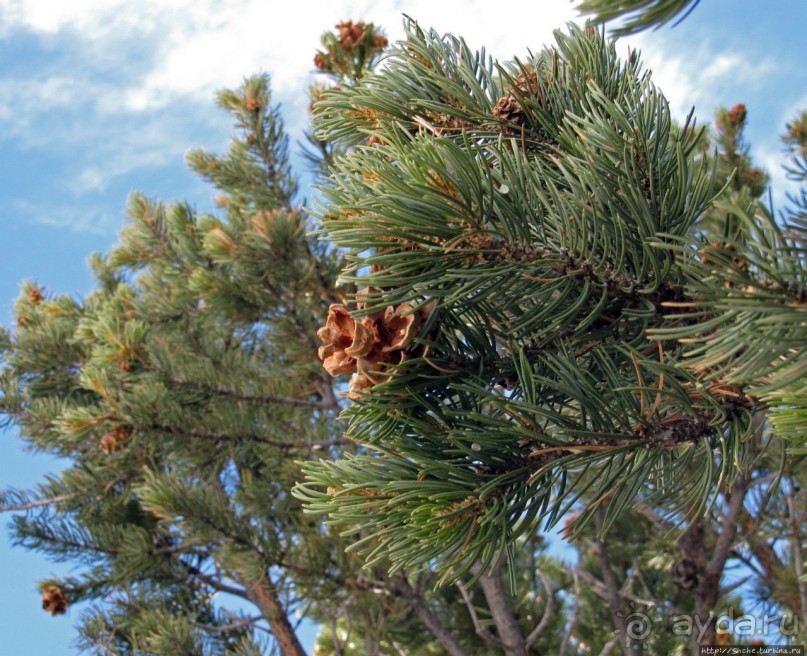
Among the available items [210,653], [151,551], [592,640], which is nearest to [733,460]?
[210,653]

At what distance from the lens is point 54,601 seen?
87.0 inches

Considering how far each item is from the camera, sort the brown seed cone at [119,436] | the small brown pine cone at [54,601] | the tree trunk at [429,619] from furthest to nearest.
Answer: the small brown pine cone at [54,601]
the tree trunk at [429,619]
the brown seed cone at [119,436]

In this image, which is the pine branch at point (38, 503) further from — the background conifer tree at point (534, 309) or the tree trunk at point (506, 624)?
the background conifer tree at point (534, 309)

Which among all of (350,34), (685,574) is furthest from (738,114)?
(685,574)

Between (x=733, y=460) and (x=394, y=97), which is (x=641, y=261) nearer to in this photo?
(x=733, y=460)

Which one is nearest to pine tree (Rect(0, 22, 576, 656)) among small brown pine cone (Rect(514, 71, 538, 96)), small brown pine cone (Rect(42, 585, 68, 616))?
small brown pine cone (Rect(42, 585, 68, 616))

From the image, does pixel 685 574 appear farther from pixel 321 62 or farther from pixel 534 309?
pixel 534 309

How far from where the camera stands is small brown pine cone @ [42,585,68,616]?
2203mm

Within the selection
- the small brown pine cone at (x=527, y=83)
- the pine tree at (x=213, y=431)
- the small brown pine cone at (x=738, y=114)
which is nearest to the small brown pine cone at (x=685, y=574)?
the pine tree at (x=213, y=431)

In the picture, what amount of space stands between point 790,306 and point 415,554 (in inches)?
12.0

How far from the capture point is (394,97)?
2.26 ft

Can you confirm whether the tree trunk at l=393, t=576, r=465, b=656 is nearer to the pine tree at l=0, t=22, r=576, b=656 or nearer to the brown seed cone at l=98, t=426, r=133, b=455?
the pine tree at l=0, t=22, r=576, b=656

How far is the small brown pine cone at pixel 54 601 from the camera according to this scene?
220cm

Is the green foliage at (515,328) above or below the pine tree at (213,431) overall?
below
